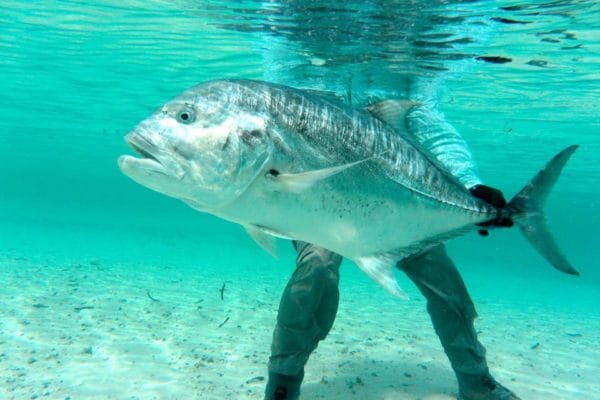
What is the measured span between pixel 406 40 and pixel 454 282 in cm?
655

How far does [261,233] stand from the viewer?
2.69 meters

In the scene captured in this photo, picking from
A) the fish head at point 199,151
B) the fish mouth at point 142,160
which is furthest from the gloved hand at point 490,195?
the fish mouth at point 142,160

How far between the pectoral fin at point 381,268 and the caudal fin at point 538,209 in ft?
3.48

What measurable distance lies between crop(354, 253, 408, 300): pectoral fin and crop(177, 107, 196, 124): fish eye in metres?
1.34

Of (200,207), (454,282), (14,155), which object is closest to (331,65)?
(454,282)

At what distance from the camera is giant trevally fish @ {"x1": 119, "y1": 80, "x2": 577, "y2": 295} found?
2152 mm

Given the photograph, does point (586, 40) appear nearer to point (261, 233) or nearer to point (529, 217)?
point (529, 217)

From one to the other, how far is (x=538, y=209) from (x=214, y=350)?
Answer: 5.00 metres

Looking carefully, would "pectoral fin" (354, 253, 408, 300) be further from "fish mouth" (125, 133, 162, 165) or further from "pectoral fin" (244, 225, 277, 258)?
"fish mouth" (125, 133, 162, 165)

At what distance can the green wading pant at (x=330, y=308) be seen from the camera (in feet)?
13.8

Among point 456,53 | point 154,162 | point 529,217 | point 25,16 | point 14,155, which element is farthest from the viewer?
point 14,155

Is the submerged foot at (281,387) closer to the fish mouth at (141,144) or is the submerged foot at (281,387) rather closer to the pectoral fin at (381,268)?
the pectoral fin at (381,268)

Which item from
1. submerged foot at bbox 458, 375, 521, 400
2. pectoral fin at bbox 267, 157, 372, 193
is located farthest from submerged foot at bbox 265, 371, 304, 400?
pectoral fin at bbox 267, 157, 372, 193

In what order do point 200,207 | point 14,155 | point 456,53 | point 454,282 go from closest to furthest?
point 200,207 < point 454,282 < point 456,53 < point 14,155
